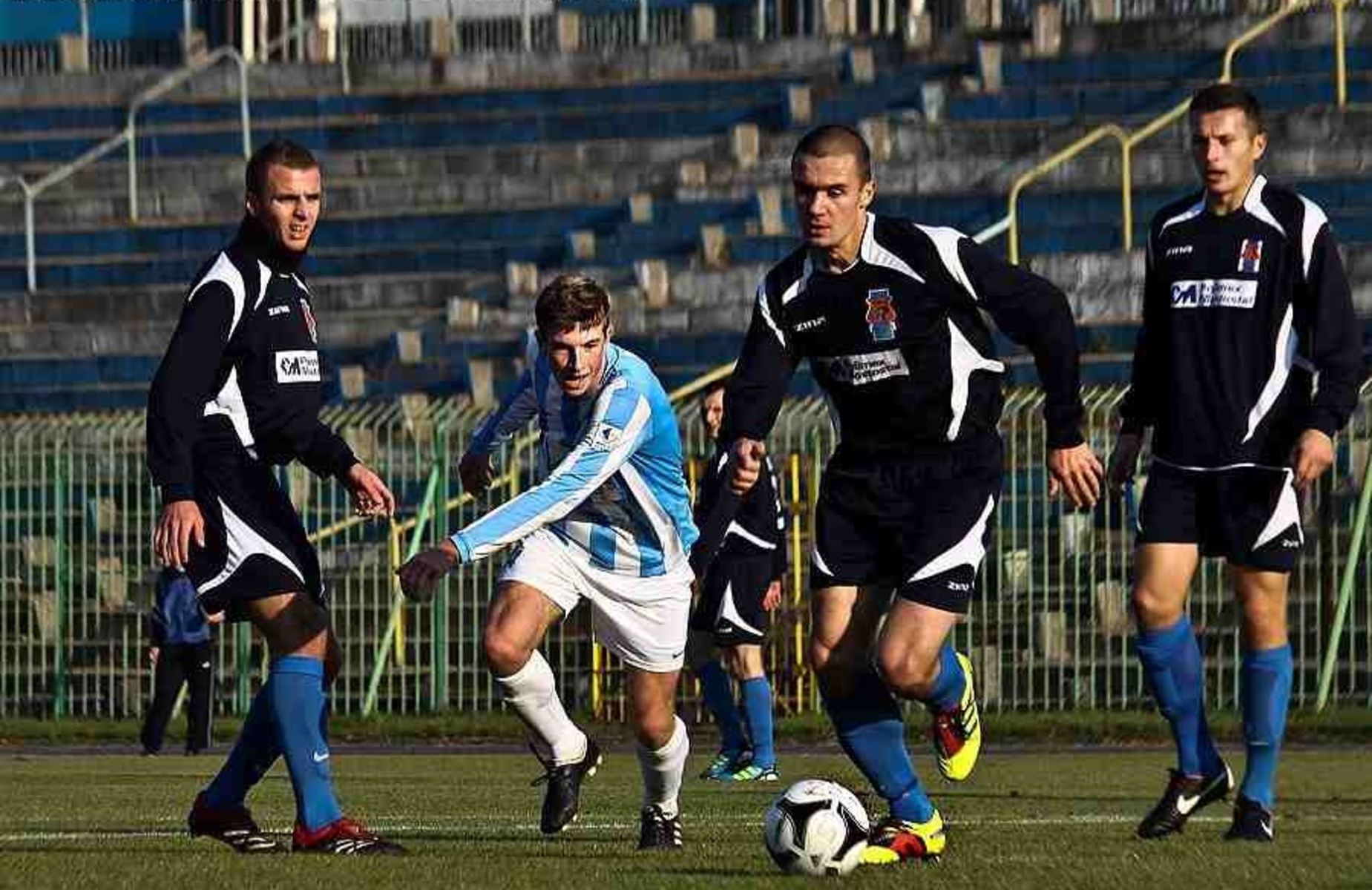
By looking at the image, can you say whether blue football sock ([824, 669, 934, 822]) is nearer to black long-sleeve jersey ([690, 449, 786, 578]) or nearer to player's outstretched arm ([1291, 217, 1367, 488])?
player's outstretched arm ([1291, 217, 1367, 488])

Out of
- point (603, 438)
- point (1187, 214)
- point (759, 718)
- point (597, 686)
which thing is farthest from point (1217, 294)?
point (597, 686)

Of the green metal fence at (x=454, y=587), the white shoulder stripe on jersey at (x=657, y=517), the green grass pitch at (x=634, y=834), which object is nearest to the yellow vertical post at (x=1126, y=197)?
the green metal fence at (x=454, y=587)

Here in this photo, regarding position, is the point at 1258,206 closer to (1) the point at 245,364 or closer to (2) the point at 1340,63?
(1) the point at 245,364

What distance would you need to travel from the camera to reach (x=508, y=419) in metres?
11.3

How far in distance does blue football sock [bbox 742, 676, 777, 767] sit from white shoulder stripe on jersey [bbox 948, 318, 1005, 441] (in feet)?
21.4

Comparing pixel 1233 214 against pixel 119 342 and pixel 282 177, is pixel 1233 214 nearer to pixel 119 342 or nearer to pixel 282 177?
pixel 282 177

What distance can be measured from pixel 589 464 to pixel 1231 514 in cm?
Answer: 216

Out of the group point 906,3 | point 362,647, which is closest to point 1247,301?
point 362,647

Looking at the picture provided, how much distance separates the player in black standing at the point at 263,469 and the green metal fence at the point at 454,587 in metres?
10.3

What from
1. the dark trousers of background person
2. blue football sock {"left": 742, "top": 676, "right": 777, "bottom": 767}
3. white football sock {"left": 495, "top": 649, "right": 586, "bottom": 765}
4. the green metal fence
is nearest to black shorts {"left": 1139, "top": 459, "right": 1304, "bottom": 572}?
white football sock {"left": 495, "top": 649, "right": 586, "bottom": 765}

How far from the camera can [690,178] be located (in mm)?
29578

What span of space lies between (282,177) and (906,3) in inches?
887

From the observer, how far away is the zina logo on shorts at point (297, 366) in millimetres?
10500

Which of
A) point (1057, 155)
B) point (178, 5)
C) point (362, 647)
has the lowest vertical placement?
point (362, 647)
